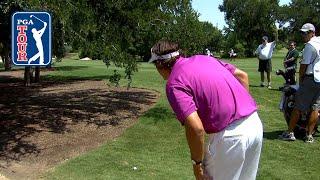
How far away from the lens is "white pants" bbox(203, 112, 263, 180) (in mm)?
3893

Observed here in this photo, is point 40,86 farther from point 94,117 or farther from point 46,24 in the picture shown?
point 46,24

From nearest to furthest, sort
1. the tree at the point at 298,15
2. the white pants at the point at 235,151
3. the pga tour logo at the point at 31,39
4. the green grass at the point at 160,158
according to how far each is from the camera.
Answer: the white pants at the point at 235,151 → the pga tour logo at the point at 31,39 → the green grass at the point at 160,158 → the tree at the point at 298,15

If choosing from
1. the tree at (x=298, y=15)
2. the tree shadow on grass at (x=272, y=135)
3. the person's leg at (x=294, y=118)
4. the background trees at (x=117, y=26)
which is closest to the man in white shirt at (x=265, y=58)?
the background trees at (x=117, y=26)

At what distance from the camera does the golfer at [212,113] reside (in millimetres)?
3734

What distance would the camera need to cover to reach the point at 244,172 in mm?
4035

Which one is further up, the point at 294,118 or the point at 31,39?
the point at 31,39

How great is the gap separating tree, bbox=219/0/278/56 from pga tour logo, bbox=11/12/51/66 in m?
70.1

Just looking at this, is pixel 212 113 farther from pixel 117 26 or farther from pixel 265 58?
pixel 265 58

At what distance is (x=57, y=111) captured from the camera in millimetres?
11500

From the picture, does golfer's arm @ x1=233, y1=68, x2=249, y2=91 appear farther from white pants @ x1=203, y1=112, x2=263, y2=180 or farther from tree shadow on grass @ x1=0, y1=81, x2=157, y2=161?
tree shadow on grass @ x1=0, y1=81, x2=157, y2=161

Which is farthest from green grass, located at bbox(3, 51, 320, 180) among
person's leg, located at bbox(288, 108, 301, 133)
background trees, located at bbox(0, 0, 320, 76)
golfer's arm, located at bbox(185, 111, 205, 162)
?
golfer's arm, located at bbox(185, 111, 205, 162)

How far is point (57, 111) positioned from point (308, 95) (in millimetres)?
5505

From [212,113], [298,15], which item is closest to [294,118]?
[212,113]

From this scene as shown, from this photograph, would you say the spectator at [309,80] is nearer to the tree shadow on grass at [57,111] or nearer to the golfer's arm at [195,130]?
the tree shadow on grass at [57,111]
